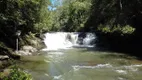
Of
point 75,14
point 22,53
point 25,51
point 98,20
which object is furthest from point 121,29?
point 75,14

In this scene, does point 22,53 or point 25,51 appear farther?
point 25,51

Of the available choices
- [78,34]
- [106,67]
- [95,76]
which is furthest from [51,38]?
[95,76]

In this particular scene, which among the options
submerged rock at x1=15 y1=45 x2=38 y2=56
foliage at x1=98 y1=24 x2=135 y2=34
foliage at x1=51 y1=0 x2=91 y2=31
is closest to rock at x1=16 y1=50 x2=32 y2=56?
submerged rock at x1=15 y1=45 x2=38 y2=56

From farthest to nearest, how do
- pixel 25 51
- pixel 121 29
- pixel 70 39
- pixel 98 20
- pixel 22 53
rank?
pixel 98 20, pixel 70 39, pixel 121 29, pixel 25 51, pixel 22 53

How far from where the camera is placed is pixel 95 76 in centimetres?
1216

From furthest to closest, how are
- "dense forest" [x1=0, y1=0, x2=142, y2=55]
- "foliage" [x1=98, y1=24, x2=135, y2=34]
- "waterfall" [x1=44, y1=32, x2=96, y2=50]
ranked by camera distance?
"waterfall" [x1=44, y1=32, x2=96, y2=50] → "foliage" [x1=98, y1=24, x2=135, y2=34] → "dense forest" [x1=0, y1=0, x2=142, y2=55]

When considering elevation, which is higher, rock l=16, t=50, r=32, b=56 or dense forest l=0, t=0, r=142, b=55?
dense forest l=0, t=0, r=142, b=55

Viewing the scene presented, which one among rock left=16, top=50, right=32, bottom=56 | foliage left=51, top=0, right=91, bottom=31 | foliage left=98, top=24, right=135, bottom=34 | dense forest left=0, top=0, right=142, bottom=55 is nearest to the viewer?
dense forest left=0, top=0, right=142, bottom=55

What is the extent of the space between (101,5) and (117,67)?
52.2ft

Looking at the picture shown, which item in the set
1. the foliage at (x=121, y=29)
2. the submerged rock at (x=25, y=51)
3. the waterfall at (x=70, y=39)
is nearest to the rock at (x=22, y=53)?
the submerged rock at (x=25, y=51)

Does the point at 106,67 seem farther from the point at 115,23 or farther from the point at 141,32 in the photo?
the point at 115,23

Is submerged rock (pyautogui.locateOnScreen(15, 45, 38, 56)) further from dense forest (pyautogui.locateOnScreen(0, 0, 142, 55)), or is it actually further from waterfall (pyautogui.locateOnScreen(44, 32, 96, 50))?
waterfall (pyautogui.locateOnScreen(44, 32, 96, 50))

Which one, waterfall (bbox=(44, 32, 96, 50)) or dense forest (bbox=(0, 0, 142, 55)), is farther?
waterfall (bbox=(44, 32, 96, 50))

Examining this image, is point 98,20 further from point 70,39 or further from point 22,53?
point 22,53
